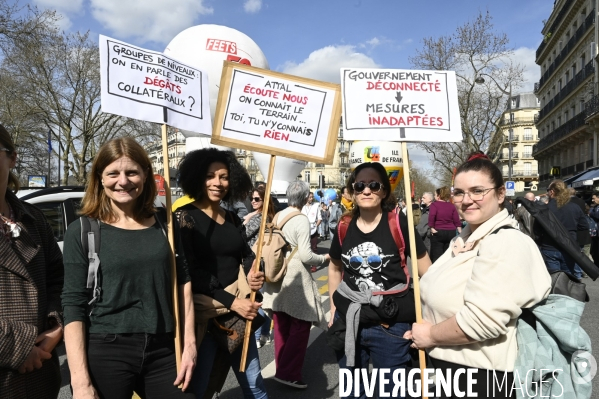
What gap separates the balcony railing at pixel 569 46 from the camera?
1298 inches

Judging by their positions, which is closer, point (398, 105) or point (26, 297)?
point (26, 297)

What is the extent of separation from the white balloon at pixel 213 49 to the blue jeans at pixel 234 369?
822cm

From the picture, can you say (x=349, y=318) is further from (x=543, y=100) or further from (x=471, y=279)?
(x=543, y=100)

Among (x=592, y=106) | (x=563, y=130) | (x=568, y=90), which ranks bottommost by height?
(x=563, y=130)

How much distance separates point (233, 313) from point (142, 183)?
97cm

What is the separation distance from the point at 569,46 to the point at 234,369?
4354 centimetres

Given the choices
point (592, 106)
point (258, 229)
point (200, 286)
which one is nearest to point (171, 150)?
point (592, 106)

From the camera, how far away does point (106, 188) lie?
2320 mm

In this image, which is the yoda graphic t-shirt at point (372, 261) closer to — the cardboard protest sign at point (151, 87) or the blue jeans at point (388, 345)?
Answer: the blue jeans at point (388, 345)

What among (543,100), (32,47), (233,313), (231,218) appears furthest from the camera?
(543,100)

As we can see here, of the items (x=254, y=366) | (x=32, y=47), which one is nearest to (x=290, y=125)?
(x=254, y=366)

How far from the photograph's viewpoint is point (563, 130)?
39875 mm

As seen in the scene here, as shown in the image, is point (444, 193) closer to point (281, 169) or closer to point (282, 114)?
point (281, 169)

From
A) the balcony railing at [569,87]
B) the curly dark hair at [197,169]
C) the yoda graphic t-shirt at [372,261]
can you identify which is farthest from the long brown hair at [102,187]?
the balcony railing at [569,87]
